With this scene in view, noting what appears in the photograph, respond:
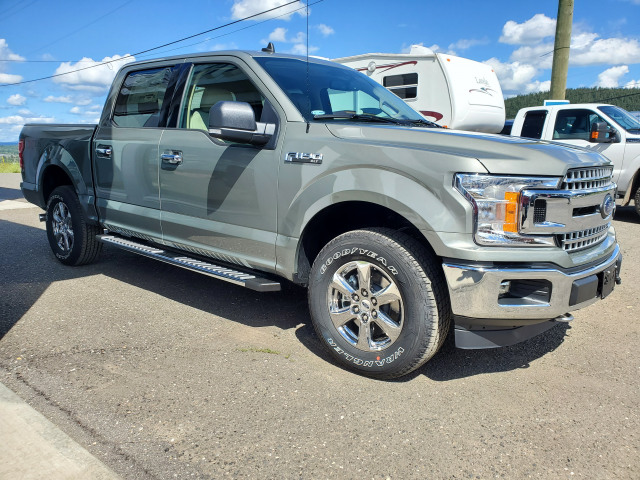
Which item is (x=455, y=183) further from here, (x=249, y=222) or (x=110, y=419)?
(x=110, y=419)

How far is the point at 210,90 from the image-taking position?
4312 millimetres

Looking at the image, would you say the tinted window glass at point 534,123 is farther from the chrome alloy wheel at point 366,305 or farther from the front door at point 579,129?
the chrome alloy wheel at point 366,305

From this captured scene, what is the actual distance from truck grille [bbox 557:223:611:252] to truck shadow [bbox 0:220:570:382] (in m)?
0.91

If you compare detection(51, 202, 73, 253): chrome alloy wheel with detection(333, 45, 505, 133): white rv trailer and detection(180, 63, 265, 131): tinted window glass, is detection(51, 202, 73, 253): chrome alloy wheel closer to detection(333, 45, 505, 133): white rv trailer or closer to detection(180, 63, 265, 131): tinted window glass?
detection(180, 63, 265, 131): tinted window glass

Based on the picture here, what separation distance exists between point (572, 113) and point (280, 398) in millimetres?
8702

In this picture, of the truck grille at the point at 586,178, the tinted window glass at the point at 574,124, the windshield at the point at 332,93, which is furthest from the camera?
the tinted window glass at the point at 574,124

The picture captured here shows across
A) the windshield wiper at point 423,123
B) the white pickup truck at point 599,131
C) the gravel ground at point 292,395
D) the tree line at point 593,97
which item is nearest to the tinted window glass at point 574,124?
the white pickup truck at point 599,131

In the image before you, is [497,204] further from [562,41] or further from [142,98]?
[562,41]

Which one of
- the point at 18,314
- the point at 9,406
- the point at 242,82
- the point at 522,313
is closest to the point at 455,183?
the point at 522,313

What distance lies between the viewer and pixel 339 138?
3.33 metres

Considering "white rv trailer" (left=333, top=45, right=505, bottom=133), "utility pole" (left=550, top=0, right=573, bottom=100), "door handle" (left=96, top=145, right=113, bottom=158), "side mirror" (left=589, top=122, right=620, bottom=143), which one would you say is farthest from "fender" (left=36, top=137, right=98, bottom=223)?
"utility pole" (left=550, top=0, right=573, bottom=100)

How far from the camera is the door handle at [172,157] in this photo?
164 inches

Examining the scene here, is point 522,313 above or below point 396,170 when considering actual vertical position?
below

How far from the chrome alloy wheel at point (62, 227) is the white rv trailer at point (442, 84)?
255 inches
